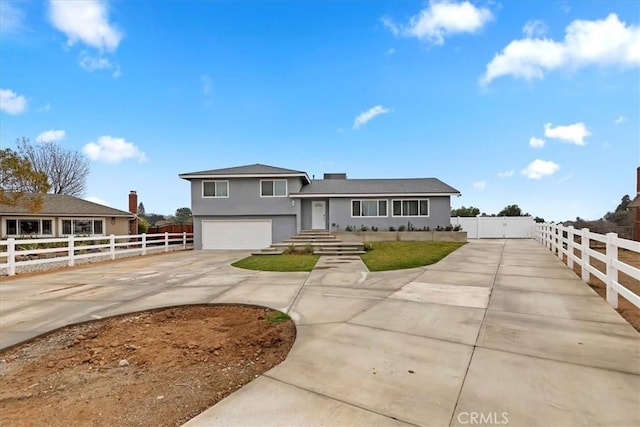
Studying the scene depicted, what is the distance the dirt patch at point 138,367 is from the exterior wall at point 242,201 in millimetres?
14999

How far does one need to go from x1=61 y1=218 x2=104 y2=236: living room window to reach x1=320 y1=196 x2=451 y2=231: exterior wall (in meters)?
18.9

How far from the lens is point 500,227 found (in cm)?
2531

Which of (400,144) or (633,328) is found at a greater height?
(400,144)

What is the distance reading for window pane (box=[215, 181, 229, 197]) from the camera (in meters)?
20.4

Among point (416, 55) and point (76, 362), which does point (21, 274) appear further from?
point (416, 55)

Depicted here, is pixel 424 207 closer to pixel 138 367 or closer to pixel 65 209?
pixel 138 367

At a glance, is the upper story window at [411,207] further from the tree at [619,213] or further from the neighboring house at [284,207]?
the tree at [619,213]

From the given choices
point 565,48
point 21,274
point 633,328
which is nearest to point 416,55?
point 565,48

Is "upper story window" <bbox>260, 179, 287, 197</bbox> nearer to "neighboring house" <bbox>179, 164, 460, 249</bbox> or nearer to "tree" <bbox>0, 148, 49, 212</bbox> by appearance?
"neighboring house" <bbox>179, 164, 460, 249</bbox>

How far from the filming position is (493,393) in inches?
105

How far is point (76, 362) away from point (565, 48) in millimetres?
16890

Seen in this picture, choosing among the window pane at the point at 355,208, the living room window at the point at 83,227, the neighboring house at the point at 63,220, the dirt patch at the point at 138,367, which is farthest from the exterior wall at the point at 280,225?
the dirt patch at the point at 138,367

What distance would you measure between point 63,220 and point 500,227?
33.4 metres

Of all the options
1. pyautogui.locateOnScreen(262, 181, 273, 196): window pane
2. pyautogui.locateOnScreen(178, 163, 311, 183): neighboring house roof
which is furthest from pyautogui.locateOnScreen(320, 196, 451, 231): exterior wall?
pyautogui.locateOnScreen(262, 181, 273, 196): window pane
